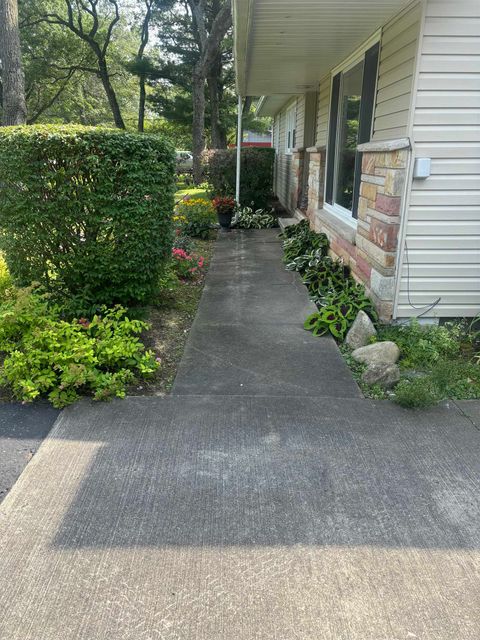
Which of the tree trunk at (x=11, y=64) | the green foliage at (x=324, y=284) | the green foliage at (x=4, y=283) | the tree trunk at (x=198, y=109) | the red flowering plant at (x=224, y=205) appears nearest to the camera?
the green foliage at (x=4, y=283)

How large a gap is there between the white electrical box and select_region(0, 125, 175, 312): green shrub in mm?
2120

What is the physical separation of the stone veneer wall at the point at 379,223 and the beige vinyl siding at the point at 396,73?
0.19 metres

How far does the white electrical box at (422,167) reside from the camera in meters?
3.89

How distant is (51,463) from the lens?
8.75 ft

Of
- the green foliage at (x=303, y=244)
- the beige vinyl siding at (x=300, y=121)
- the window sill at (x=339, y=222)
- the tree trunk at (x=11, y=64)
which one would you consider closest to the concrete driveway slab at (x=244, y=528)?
the window sill at (x=339, y=222)

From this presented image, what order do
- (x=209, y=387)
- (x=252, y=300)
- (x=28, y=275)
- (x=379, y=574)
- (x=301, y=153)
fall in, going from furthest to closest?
(x=301, y=153) < (x=252, y=300) < (x=28, y=275) < (x=209, y=387) < (x=379, y=574)

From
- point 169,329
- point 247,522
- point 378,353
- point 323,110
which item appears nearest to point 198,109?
point 323,110

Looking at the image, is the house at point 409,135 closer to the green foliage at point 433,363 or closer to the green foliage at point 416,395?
the green foliage at point 433,363

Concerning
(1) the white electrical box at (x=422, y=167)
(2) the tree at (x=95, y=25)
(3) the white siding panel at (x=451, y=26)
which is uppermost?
(2) the tree at (x=95, y=25)

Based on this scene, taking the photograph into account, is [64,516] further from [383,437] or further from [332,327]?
[332,327]

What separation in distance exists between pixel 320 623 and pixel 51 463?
1.63 m

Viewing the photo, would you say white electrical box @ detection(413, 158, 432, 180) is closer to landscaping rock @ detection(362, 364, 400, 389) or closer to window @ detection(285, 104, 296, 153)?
landscaping rock @ detection(362, 364, 400, 389)

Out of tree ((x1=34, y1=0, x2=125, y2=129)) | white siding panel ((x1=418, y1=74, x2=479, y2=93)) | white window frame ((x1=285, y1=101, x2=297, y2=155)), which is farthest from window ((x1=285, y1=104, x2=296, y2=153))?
tree ((x1=34, y1=0, x2=125, y2=129))

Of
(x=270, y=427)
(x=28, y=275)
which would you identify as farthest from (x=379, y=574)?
(x=28, y=275)
